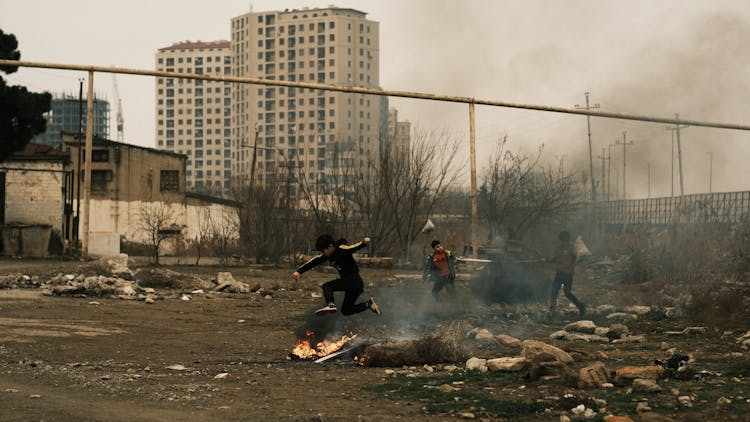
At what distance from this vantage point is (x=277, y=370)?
1058 cm

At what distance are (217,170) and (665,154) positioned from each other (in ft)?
519

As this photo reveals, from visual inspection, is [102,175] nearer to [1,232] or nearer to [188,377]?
[1,232]

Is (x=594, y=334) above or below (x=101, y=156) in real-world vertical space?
below

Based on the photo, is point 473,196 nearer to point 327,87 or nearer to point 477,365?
point 327,87

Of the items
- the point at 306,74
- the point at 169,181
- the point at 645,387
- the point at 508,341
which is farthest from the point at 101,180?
the point at 306,74

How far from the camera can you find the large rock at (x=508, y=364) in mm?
9539

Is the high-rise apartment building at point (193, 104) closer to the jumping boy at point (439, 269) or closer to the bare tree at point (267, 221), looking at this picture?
the bare tree at point (267, 221)

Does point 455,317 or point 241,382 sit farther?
point 455,317

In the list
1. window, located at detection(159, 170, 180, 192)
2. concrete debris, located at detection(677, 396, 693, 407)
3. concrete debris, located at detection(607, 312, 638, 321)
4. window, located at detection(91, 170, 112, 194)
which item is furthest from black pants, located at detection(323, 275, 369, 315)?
window, located at detection(159, 170, 180, 192)

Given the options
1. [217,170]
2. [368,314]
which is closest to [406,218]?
[368,314]

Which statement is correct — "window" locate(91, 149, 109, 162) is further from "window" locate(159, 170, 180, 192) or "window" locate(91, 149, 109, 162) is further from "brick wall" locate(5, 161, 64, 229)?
"brick wall" locate(5, 161, 64, 229)

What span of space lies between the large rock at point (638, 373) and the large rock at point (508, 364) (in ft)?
4.39

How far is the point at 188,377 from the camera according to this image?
9891 mm

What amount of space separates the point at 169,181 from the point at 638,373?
53.2 meters
